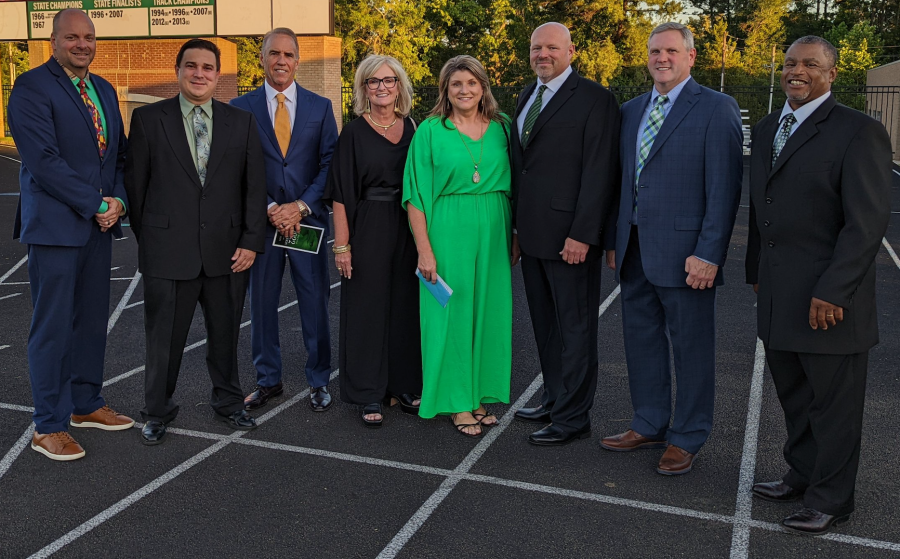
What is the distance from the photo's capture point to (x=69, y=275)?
477 centimetres

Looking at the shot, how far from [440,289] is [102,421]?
2.15 metres

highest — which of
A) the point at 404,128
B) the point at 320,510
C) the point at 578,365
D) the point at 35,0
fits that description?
the point at 35,0

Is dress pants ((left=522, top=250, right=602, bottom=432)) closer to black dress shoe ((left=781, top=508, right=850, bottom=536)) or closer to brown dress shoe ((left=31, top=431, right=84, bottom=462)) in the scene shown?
black dress shoe ((left=781, top=508, right=850, bottom=536))

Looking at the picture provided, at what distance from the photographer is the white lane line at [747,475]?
12.5ft

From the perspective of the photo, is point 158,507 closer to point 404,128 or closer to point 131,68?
point 404,128

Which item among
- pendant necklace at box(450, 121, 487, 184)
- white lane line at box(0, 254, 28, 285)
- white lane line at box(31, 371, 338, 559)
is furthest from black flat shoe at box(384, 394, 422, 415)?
white lane line at box(0, 254, 28, 285)

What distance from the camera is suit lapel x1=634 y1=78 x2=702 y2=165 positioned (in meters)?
4.35

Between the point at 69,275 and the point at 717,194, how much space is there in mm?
3435

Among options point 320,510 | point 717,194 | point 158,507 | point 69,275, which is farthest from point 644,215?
point 69,275

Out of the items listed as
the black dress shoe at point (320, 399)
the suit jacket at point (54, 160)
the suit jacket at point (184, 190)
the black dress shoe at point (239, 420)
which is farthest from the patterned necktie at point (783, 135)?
the suit jacket at point (54, 160)

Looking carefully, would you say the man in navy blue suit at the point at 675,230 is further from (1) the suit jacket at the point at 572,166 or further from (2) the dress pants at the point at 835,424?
(2) the dress pants at the point at 835,424

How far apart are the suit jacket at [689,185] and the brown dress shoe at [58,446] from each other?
10.5ft

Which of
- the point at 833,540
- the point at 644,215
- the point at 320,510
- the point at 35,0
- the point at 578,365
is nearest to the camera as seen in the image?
the point at 833,540

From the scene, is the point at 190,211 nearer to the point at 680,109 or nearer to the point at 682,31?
the point at 680,109
